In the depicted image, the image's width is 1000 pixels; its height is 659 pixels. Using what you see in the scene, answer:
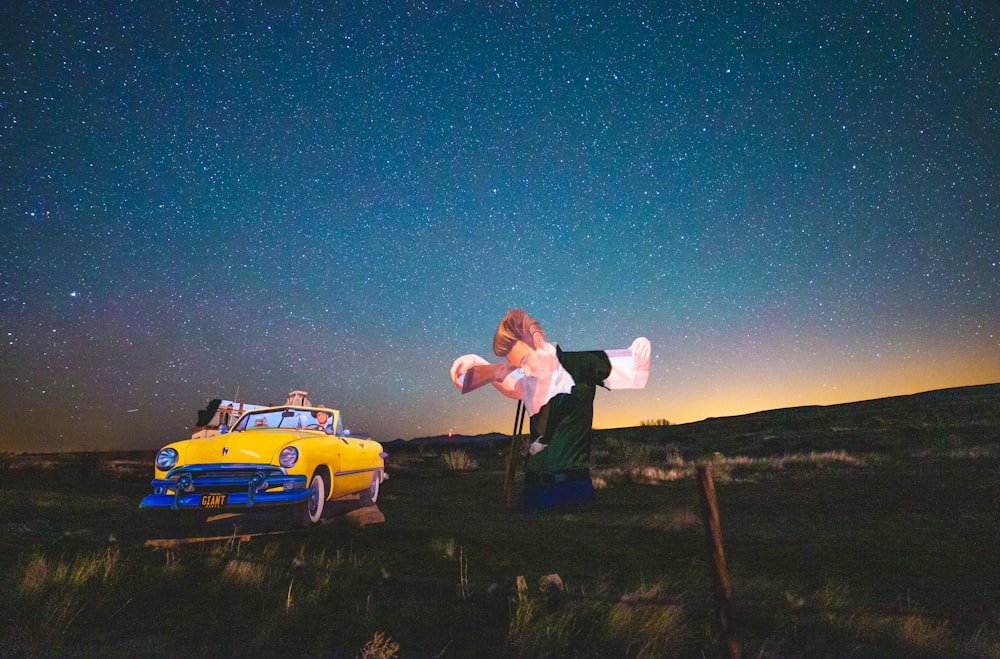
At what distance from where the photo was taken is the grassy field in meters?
4.33

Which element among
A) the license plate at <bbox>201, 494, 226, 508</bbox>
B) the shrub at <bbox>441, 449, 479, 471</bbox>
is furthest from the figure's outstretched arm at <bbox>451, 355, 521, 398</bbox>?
the shrub at <bbox>441, 449, 479, 471</bbox>

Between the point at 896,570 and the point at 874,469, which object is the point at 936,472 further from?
the point at 896,570

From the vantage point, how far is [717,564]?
3.91 metres

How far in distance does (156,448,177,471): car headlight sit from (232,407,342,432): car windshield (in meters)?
1.49

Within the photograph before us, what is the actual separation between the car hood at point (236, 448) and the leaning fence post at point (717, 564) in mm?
5621

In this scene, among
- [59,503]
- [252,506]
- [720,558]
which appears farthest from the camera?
[59,503]

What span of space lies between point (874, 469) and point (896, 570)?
407 inches

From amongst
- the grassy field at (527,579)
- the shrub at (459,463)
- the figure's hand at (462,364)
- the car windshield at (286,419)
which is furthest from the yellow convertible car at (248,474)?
the shrub at (459,463)

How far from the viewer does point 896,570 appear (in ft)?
22.5

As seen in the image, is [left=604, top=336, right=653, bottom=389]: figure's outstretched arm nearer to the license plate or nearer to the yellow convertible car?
the yellow convertible car

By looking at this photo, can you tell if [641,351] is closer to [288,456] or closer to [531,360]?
[531,360]

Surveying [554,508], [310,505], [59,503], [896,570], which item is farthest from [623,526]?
[59,503]

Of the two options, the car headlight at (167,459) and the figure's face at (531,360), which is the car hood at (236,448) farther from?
the figure's face at (531,360)

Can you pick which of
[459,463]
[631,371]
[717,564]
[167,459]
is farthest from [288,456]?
[459,463]
